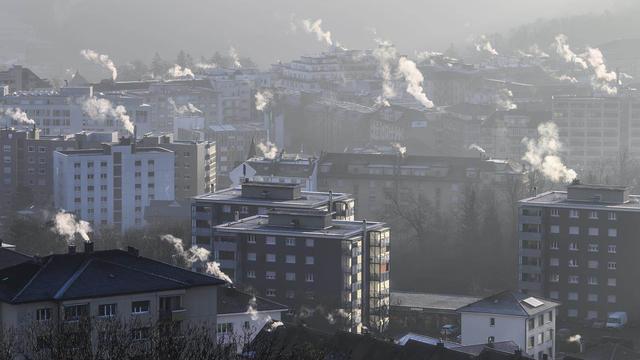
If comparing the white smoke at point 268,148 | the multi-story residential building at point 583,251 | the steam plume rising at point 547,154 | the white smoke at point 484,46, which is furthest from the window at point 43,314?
the white smoke at point 484,46

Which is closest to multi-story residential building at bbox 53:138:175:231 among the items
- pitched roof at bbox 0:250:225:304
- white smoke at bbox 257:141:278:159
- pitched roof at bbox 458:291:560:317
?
white smoke at bbox 257:141:278:159

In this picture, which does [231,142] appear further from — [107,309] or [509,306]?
[107,309]

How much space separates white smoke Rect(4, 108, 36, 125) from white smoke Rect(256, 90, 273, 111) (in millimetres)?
7601

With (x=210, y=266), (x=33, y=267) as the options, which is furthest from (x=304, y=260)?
(x=33, y=267)

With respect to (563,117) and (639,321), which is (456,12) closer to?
(563,117)

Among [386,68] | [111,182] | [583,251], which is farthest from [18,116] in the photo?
[583,251]

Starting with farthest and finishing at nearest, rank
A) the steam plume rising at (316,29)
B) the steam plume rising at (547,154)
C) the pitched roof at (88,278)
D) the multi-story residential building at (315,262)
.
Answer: the steam plume rising at (316,29) → the steam plume rising at (547,154) → the multi-story residential building at (315,262) → the pitched roof at (88,278)

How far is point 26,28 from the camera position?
318 ft

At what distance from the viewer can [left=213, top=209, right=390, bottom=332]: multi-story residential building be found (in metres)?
25.5

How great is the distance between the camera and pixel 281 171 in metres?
35.8

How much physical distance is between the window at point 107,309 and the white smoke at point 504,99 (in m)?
35.2

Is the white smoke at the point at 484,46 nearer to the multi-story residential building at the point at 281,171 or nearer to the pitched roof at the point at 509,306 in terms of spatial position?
the multi-story residential building at the point at 281,171

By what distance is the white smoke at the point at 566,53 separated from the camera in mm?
63188

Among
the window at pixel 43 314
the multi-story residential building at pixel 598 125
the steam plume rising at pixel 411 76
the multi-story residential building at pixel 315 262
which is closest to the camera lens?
the window at pixel 43 314
